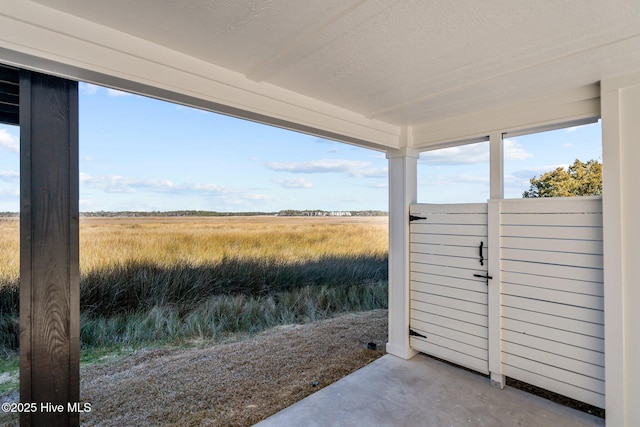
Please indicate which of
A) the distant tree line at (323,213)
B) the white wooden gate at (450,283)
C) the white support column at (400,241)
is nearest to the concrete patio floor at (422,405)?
the white wooden gate at (450,283)

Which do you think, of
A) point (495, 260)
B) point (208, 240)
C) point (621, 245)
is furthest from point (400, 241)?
point (208, 240)

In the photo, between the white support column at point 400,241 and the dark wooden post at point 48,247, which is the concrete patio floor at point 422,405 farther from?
the dark wooden post at point 48,247

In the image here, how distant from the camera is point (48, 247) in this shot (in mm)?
1353

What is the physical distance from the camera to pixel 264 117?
6.64ft

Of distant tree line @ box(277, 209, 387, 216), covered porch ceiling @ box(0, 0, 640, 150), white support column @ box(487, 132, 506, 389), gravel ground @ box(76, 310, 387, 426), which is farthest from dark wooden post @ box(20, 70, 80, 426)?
white support column @ box(487, 132, 506, 389)

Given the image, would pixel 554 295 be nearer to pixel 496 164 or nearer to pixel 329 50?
pixel 496 164

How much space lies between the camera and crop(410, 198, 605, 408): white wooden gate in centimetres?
207

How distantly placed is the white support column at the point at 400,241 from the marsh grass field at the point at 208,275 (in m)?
1.07

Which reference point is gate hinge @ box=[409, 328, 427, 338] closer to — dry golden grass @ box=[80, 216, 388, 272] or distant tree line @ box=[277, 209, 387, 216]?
dry golden grass @ box=[80, 216, 388, 272]

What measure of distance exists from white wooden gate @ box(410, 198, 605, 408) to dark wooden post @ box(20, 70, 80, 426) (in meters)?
2.67

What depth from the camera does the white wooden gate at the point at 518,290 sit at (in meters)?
2.07

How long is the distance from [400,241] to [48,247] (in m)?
2.67

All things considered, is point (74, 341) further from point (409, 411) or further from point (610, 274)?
point (610, 274)

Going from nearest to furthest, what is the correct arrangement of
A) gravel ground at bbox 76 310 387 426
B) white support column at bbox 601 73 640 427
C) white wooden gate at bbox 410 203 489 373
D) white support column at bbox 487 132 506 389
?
white support column at bbox 601 73 640 427 < gravel ground at bbox 76 310 387 426 < white support column at bbox 487 132 506 389 < white wooden gate at bbox 410 203 489 373
